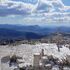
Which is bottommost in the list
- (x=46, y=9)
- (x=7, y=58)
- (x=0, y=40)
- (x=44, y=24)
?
(x=7, y=58)

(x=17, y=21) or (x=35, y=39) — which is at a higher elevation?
(x=17, y=21)

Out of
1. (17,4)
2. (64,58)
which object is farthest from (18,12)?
(64,58)

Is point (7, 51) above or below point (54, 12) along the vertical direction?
below

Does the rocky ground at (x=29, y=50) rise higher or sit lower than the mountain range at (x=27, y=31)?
lower

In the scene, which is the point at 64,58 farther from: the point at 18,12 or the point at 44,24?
the point at 18,12

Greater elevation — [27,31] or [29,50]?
[27,31]

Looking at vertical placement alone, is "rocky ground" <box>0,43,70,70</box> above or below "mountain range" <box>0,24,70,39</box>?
below

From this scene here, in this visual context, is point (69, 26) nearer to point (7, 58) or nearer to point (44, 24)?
point (44, 24)

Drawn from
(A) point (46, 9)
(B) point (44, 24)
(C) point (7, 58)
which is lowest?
(C) point (7, 58)

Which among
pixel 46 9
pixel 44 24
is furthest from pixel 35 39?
pixel 46 9
